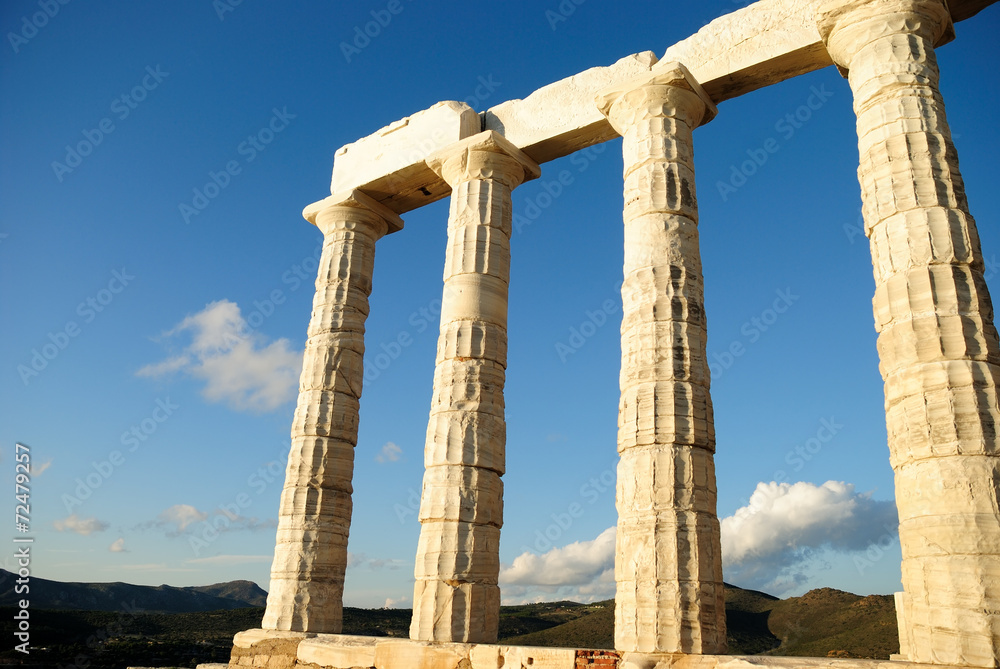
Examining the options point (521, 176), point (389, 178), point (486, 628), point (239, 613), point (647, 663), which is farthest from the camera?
point (239, 613)

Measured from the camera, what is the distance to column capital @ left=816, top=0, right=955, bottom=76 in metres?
10.7

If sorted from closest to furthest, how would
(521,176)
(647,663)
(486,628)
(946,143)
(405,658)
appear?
(647,663)
(946,143)
(405,658)
(486,628)
(521,176)

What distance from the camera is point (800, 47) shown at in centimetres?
1184

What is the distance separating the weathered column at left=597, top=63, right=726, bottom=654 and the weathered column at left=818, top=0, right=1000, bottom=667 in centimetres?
237

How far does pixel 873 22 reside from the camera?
1088cm

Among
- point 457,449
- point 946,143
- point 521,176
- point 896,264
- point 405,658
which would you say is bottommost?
point 405,658

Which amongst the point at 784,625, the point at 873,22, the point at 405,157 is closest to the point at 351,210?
the point at 405,157

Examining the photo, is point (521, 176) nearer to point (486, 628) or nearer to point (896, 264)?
point (896, 264)

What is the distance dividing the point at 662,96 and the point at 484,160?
370 centimetres

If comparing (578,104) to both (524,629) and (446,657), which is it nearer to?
(446,657)

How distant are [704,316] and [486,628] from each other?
598 cm

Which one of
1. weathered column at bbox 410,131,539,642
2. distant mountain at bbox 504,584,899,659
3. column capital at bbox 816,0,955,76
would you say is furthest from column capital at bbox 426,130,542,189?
distant mountain at bbox 504,584,899,659

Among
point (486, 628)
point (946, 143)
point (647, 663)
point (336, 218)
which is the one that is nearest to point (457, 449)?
point (486, 628)

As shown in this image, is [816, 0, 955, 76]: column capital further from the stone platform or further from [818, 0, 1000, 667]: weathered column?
the stone platform
